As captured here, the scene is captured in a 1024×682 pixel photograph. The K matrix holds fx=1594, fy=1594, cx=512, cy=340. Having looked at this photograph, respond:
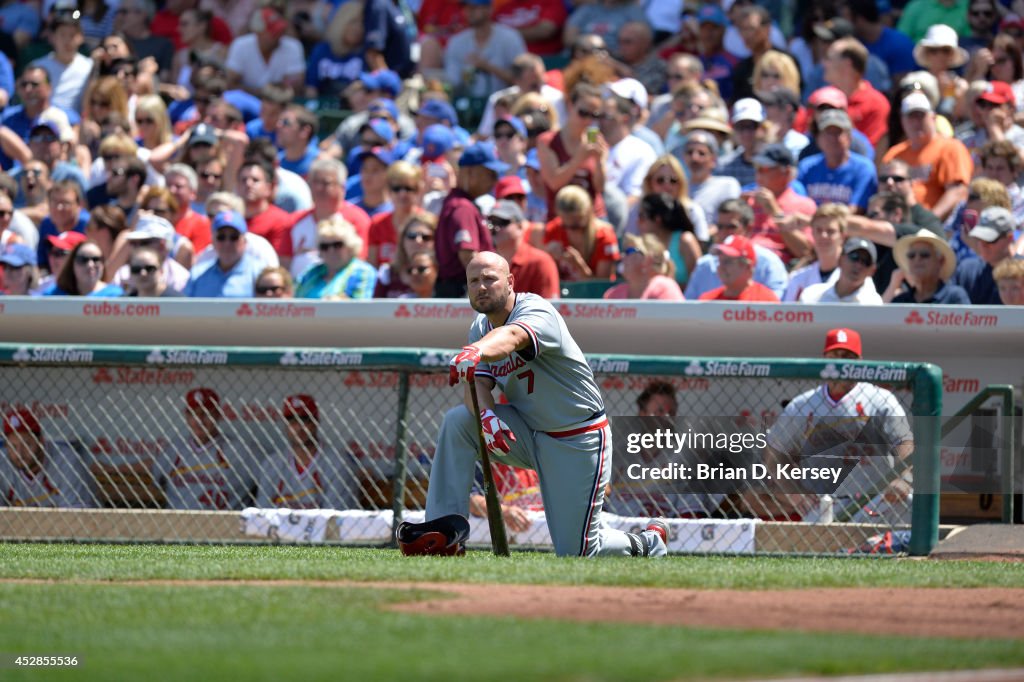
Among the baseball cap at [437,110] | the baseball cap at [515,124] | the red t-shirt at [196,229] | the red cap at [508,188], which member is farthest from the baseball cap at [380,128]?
the red cap at [508,188]

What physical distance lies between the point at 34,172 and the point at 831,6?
25.0 feet

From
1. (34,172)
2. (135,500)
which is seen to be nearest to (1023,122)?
(135,500)

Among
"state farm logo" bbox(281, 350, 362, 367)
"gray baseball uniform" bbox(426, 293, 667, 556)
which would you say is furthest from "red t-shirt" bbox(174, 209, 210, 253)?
"gray baseball uniform" bbox(426, 293, 667, 556)

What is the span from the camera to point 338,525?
9.39 metres

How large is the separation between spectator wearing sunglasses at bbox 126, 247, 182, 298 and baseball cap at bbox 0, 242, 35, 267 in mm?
1120

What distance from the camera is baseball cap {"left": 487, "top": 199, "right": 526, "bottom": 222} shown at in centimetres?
1099

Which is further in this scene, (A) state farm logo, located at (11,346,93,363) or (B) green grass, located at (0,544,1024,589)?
(A) state farm logo, located at (11,346,93,363)

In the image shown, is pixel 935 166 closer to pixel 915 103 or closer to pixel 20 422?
pixel 915 103

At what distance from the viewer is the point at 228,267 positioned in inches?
467

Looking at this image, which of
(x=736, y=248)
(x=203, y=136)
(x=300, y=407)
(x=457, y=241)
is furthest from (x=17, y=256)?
(x=736, y=248)

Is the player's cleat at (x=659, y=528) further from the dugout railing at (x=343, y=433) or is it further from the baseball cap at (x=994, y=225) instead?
the baseball cap at (x=994, y=225)

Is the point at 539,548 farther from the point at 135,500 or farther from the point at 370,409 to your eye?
the point at 135,500

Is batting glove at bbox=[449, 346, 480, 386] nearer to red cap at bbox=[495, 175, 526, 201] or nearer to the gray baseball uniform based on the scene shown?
the gray baseball uniform

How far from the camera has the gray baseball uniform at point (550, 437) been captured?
7.71m
